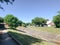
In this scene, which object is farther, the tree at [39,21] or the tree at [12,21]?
the tree at [39,21]

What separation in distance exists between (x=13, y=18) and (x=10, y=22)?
2.33 meters

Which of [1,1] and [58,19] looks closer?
[1,1]

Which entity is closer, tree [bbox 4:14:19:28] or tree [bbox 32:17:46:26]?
tree [bbox 4:14:19:28]

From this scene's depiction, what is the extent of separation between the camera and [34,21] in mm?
135250

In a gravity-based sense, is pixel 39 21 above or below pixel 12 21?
above

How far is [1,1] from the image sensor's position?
63.8 feet

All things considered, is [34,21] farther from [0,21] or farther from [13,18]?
[13,18]

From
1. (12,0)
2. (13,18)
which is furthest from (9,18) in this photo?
(12,0)

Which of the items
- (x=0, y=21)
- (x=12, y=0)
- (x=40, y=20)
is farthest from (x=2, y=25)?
(x=12, y=0)

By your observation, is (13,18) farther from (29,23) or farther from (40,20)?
(29,23)

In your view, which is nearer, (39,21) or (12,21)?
(12,21)

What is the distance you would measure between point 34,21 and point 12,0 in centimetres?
11573

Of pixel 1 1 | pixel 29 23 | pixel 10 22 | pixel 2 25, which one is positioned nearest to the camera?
pixel 1 1

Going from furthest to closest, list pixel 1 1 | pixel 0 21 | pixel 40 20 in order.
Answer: pixel 40 20
pixel 0 21
pixel 1 1
